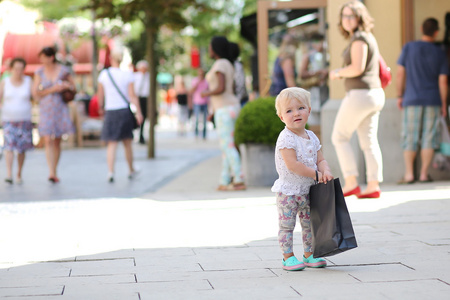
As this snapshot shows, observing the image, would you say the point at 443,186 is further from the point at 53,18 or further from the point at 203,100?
the point at 53,18

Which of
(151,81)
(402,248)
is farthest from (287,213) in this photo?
(151,81)

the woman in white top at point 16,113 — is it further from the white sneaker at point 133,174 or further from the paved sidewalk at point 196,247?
the white sneaker at point 133,174

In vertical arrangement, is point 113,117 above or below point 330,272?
above

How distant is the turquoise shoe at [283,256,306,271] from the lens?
196 inches

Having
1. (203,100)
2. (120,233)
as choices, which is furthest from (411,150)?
(203,100)

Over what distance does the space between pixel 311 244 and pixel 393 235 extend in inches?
52.5

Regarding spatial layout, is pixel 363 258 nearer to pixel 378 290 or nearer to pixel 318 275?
pixel 318 275

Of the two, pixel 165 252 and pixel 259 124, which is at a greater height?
pixel 259 124

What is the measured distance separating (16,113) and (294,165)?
723 centimetres

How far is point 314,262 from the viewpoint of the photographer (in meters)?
5.12

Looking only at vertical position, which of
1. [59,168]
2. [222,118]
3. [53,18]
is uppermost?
[53,18]

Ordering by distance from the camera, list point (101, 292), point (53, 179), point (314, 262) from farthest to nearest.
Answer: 1. point (53, 179)
2. point (314, 262)
3. point (101, 292)

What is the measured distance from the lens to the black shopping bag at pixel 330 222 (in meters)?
4.84

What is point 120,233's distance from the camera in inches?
264
